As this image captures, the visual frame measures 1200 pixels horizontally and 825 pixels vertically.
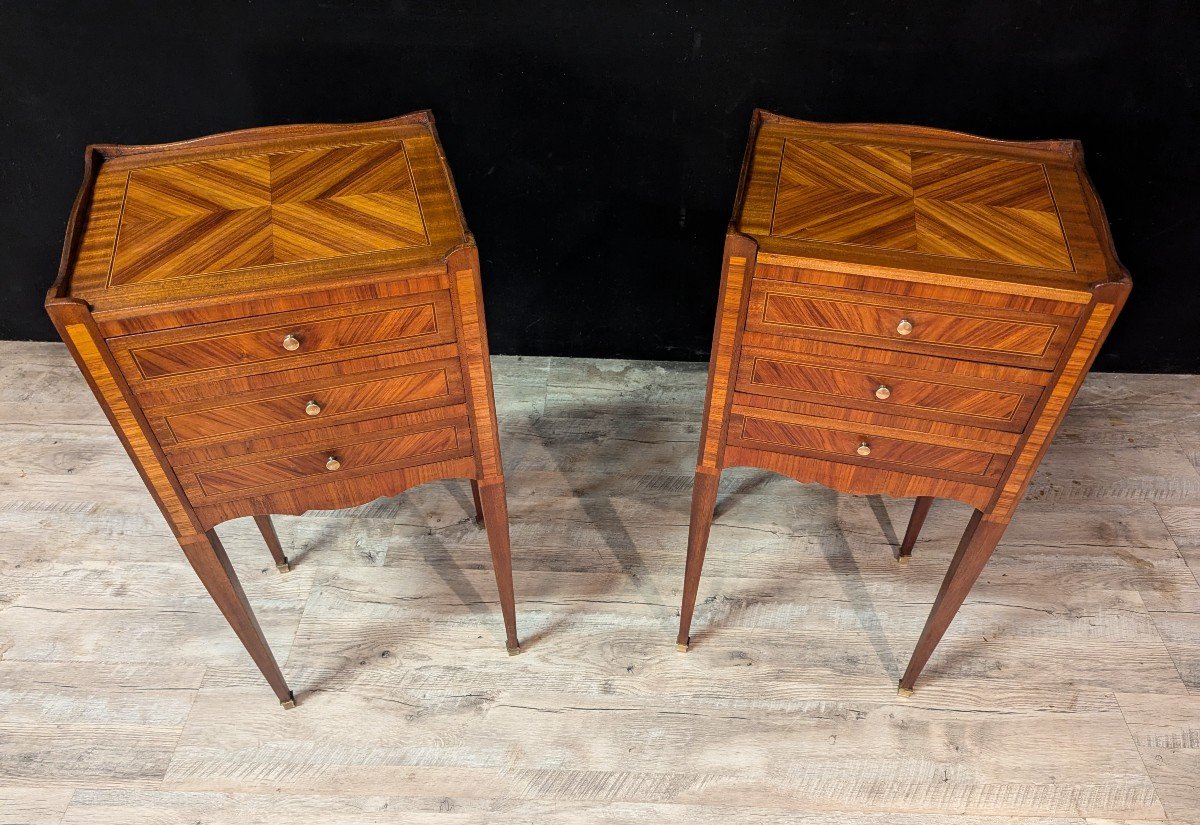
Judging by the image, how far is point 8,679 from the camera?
5.24 ft

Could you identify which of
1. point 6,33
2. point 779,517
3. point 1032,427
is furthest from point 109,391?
point 779,517

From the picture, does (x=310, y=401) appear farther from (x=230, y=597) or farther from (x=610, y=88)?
(x=610, y=88)

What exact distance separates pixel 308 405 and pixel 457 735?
2.25ft

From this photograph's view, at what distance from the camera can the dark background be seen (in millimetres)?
1632

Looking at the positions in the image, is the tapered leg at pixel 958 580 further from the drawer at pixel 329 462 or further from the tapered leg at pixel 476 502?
the tapered leg at pixel 476 502

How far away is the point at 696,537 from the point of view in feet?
4.80

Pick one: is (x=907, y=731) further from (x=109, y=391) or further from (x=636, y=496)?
(x=109, y=391)

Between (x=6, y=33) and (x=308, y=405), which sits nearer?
(x=308, y=405)

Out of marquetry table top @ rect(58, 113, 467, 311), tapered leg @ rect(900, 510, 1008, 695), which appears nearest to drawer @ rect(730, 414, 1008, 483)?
tapered leg @ rect(900, 510, 1008, 695)

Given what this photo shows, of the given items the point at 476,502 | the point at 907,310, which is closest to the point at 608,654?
the point at 476,502

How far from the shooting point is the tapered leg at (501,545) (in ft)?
4.50

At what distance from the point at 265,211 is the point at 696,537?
821 mm

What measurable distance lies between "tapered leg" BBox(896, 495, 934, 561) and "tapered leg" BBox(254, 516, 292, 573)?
4.06 feet

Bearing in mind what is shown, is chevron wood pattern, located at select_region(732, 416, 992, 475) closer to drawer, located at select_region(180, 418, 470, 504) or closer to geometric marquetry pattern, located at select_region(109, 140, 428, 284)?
drawer, located at select_region(180, 418, 470, 504)
